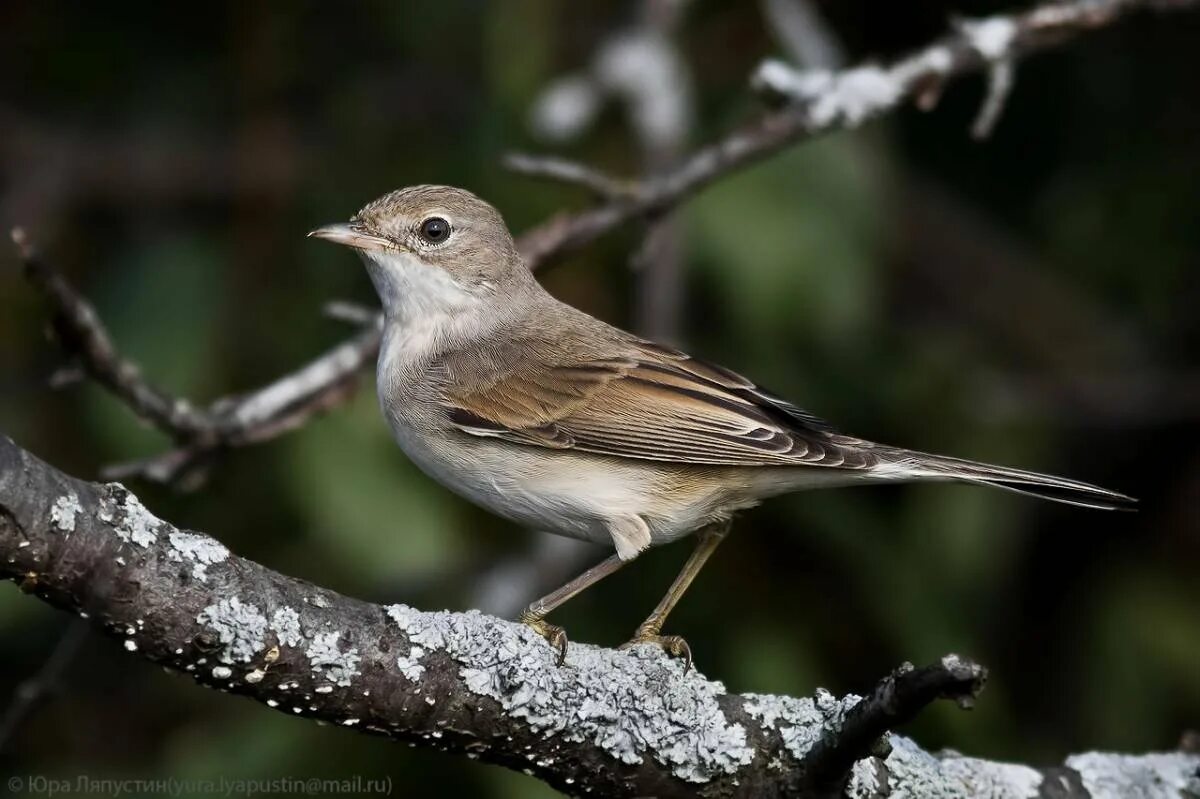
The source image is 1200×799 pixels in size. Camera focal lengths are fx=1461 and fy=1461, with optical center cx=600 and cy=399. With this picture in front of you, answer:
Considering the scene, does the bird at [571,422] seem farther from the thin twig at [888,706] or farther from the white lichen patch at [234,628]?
the white lichen patch at [234,628]

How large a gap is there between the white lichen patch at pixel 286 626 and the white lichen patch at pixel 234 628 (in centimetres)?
4

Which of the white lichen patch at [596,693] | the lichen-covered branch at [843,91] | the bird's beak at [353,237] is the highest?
the lichen-covered branch at [843,91]

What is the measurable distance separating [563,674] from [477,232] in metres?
2.19

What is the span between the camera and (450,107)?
7.23m

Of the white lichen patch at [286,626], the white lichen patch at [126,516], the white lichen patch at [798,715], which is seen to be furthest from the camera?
the white lichen patch at [798,715]

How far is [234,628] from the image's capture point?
2775 millimetres

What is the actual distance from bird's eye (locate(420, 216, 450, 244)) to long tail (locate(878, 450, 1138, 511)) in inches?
68.7

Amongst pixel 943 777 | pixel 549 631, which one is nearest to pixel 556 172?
pixel 549 631

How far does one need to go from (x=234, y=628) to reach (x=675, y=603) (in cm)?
191

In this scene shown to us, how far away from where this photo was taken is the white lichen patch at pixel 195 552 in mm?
2783

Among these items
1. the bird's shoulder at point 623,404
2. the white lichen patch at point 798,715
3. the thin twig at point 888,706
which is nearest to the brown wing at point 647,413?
the bird's shoulder at point 623,404

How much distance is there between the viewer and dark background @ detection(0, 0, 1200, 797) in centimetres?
535

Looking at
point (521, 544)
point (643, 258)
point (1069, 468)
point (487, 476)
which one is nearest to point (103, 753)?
point (521, 544)

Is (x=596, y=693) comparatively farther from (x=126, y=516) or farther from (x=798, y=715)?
(x=126, y=516)
